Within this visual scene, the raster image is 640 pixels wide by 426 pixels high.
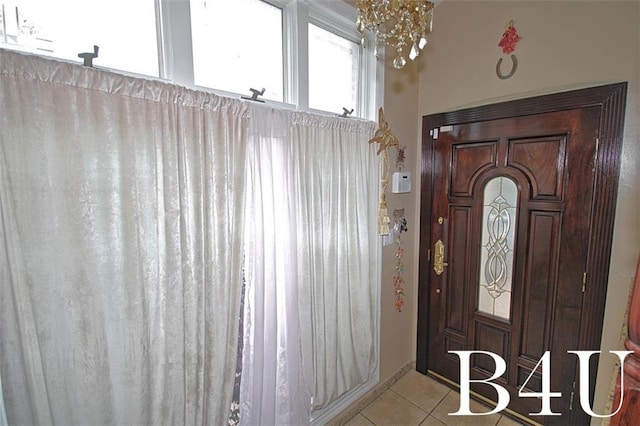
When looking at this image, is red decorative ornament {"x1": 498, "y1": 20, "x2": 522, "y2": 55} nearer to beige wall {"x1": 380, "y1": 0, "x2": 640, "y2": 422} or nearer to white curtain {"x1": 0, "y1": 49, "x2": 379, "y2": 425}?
beige wall {"x1": 380, "y1": 0, "x2": 640, "y2": 422}

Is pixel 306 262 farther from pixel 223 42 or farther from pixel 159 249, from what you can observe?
pixel 223 42

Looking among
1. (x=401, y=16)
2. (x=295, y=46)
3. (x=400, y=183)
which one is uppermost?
(x=295, y=46)

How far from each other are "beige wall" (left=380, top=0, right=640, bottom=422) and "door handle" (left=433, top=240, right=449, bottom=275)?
0.17 metres

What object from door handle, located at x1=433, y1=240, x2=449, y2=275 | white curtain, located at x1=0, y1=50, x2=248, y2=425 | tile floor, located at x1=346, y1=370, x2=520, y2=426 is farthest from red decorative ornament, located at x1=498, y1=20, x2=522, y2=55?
tile floor, located at x1=346, y1=370, x2=520, y2=426

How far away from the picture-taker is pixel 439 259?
7.61 feet

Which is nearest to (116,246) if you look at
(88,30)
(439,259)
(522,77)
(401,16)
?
(88,30)

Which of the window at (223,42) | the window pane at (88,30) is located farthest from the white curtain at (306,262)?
the window pane at (88,30)

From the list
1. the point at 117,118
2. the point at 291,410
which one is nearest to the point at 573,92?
the point at 117,118

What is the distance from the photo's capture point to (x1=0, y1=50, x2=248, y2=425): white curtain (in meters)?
0.90

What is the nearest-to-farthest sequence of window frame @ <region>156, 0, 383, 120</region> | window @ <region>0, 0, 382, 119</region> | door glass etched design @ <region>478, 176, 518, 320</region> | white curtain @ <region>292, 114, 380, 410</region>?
window @ <region>0, 0, 382, 119</region> < window frame @ <region>156, 0, 383, 120</region> < white curtain @ <region>292, 114, 380, 410</region> < door glass etched design @ <region>478, 176, 518, 320</region>

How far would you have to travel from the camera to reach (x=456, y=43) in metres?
2.08

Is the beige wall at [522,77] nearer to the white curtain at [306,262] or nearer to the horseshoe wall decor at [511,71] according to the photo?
the horseshoe wall decor at [511,71]

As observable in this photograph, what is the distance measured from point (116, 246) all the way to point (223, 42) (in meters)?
1.04

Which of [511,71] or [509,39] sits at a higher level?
[509,39]
